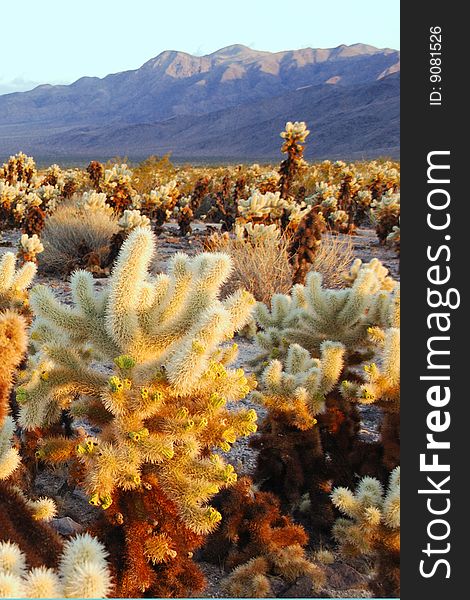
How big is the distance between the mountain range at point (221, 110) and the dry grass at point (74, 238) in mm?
61080

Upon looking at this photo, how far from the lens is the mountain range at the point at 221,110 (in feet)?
281

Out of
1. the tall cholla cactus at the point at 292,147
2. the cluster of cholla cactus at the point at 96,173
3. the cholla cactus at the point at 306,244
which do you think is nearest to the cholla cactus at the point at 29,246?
the cholla cactus at the point at 306,244

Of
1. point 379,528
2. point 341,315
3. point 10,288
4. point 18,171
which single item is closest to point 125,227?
point 10,288

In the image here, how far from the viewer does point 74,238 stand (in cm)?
972

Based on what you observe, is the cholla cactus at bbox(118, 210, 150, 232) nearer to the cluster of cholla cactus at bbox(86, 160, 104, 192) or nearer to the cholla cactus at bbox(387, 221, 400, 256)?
the cholla cactus at bbox(387, 221, 400, 256)

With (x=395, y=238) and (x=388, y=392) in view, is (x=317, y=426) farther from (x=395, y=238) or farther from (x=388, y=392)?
(x=395, y=238)

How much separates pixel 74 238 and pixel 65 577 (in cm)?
867

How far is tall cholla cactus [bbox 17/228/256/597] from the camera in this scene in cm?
206

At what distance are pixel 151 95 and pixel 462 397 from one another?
7177 inches

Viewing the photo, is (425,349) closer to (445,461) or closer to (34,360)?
(445,461)

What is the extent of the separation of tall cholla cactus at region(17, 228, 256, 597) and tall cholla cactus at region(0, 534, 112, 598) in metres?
0.54

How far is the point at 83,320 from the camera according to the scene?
92.5 inches

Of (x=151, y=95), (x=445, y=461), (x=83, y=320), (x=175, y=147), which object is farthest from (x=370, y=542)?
(x=151, y=95)

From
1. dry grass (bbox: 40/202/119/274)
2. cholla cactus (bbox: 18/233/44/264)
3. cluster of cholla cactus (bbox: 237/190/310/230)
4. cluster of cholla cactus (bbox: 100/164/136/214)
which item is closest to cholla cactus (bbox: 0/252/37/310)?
cholla cactus (bbox: 18/233/44/264)
